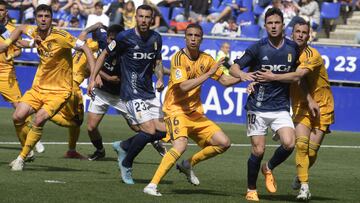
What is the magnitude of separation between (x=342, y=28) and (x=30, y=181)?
61.6 ft

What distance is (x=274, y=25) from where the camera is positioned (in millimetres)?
11875

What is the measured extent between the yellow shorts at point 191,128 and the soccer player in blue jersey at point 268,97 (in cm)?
85

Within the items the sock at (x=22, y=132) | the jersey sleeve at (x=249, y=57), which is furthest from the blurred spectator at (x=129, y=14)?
the jersey sleeve at (x=249, y=57)

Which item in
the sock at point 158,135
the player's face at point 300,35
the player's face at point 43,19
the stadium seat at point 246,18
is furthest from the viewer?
the stadium seat at point 246,18

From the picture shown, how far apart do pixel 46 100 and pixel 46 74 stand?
0.43m

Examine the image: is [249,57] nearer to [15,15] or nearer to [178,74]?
[178,74]

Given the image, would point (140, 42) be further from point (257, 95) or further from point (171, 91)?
point (257, 95)

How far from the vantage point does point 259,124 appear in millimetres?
11984

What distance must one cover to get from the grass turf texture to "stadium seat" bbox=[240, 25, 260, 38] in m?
8.67

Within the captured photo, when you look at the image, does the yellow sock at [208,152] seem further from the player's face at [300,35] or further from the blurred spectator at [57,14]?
the blurred spectator at [57,14]

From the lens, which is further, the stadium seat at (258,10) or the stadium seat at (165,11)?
the stadium seat at (165,11)

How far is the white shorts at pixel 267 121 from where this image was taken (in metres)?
12.0

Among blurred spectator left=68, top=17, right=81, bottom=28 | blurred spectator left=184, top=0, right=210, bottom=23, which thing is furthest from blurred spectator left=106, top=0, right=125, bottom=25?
blurred spectator left=184, top=0, right=210, bottom=23

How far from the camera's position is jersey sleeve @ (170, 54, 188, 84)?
40.6ft
